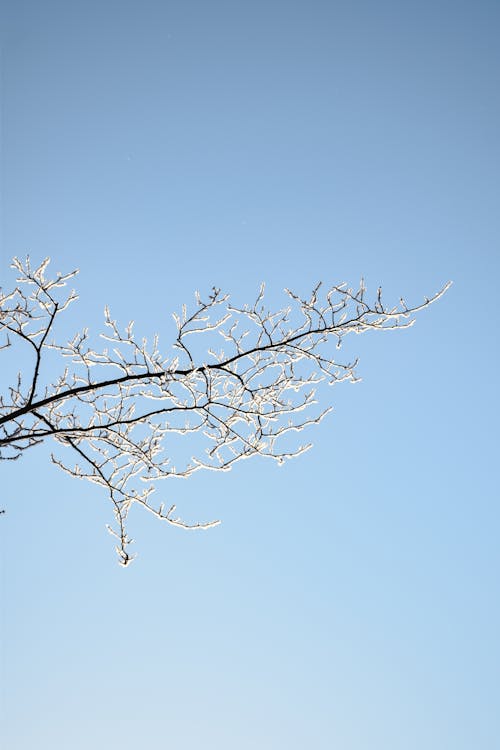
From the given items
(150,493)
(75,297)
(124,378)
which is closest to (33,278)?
(75,297)

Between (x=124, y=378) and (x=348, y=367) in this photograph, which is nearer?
(x=124, y=378)

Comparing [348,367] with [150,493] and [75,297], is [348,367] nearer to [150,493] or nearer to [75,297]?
[150,493]

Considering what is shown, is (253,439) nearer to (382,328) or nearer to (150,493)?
(150,493)

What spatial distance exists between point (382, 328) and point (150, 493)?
196 cm

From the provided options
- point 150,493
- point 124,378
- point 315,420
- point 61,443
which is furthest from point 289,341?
point 61,443

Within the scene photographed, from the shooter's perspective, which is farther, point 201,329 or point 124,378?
point 201,329

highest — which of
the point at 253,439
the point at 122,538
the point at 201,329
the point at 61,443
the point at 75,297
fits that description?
the point at 75,297

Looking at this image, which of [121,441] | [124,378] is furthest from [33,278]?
[121,441]

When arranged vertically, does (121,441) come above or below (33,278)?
below

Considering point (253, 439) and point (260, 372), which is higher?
point (260, 372)

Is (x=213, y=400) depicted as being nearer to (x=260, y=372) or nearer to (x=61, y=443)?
(x=260, y=372)

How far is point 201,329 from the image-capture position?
4.16 metres

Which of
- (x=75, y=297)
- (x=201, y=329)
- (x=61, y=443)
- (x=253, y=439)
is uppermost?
(x=75, y=297)

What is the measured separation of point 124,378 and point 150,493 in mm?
874
